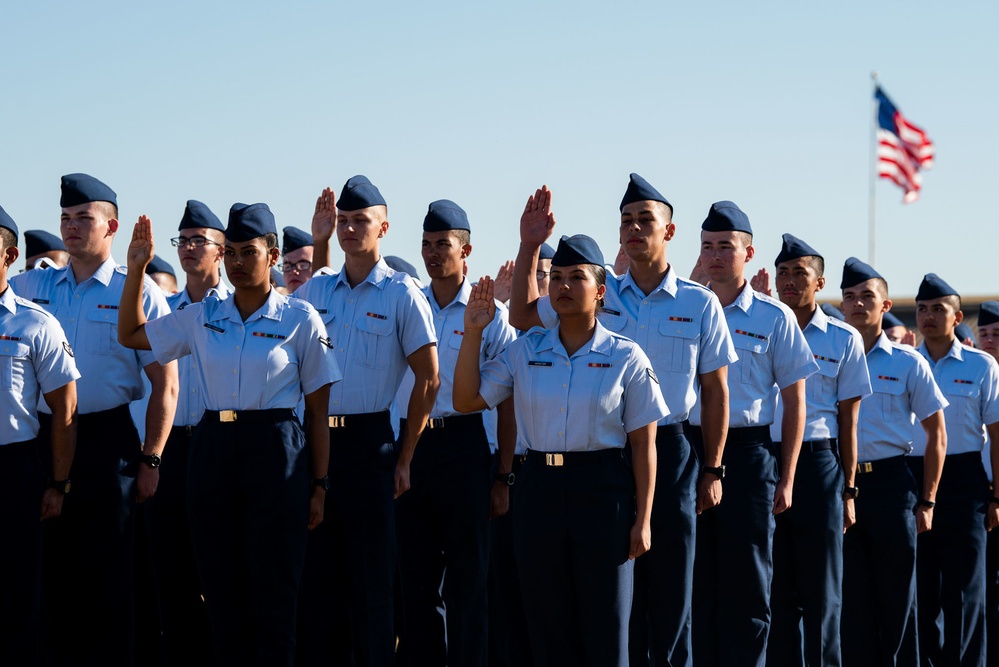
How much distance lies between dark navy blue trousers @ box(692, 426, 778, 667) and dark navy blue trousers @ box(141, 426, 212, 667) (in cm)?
238

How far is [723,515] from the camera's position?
645 cm

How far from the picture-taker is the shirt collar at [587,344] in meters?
5.42

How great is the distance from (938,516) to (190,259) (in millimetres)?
4886

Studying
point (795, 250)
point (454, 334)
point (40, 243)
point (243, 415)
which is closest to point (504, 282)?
point (454, 334)

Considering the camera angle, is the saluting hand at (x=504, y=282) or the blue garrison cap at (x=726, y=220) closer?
the blue garrison cap at (x=726, y=220)

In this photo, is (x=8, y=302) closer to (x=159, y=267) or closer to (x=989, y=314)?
(x=159, y=267)

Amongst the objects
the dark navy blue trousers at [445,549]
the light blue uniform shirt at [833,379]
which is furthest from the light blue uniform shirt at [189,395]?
the light blue uniform shirt at [833,379]

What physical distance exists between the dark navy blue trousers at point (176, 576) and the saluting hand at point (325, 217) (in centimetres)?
131

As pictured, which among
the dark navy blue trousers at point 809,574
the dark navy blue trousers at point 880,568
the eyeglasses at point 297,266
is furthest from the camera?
the eyeglasses at point 297,266

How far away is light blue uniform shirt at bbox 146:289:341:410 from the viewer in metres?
5.64

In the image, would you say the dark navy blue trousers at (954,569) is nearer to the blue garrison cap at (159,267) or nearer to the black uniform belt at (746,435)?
the black uniform belt at (746,435)

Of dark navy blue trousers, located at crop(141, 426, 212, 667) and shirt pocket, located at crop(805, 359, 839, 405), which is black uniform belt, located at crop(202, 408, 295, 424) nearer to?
dark navy blue trousers, located at crop(141, 426, 212, 667)

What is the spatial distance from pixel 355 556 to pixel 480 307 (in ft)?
4.83

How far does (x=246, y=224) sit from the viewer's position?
5.83m
